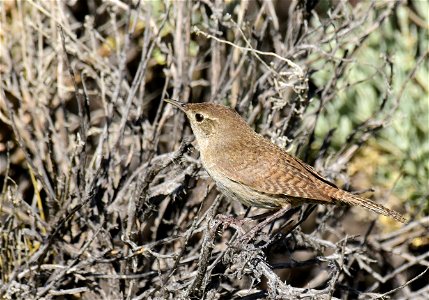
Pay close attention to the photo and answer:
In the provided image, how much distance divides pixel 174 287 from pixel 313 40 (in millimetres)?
1953

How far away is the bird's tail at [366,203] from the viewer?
11.7 feet

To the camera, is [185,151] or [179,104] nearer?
[185,151]

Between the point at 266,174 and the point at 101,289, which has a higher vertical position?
the point at 266,174

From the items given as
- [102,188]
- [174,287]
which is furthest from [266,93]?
[174,287]

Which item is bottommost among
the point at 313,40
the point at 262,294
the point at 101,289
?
the point at 101,289

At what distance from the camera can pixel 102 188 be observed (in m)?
3.95

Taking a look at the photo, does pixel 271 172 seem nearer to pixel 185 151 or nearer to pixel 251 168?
pixel 251 168

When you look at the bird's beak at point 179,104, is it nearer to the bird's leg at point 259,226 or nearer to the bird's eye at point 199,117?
the bird's eye at point 199,117

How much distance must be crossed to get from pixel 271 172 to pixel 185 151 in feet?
1.70

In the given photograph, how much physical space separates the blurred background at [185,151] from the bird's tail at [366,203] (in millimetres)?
241

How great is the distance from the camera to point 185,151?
352 cm

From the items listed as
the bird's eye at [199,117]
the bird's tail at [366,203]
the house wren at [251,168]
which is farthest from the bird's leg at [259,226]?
the bird's eye at [199,117]

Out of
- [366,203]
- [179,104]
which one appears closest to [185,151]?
[179,104]

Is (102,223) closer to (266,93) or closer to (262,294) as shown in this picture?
(262,294)
